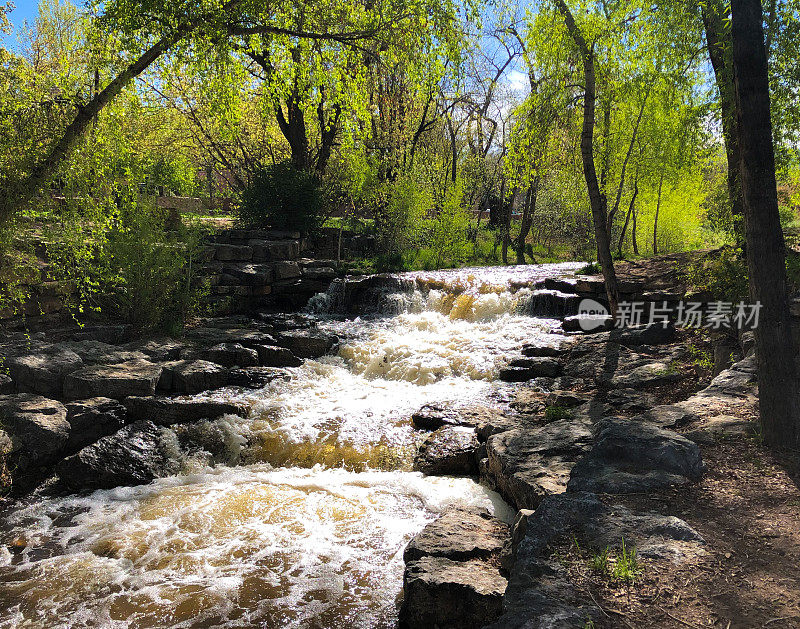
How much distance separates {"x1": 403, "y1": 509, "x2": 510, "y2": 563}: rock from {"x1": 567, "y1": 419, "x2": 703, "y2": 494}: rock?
0.81m

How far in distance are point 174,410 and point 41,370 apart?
1.88 meters

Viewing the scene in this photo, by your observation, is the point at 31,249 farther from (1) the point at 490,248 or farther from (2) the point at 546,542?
(1) the point at 490,248

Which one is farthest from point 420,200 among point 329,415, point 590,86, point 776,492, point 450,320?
point 776,492

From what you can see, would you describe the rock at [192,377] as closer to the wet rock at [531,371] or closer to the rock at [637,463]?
the wet rock at [531,371]

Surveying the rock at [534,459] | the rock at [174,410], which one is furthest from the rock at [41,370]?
the rock at [534,459]

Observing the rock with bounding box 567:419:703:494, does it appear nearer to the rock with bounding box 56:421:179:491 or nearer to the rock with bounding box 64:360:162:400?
the rock with bounding box 56:421:179:491

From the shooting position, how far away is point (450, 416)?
7.22 metres

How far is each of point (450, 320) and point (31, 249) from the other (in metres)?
8.16

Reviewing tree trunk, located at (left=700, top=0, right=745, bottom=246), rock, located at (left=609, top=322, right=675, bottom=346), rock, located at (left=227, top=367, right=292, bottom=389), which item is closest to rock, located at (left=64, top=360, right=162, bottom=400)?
rock, located at (left=227, top=367, right=292, bottom=389)

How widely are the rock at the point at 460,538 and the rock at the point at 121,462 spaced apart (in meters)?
3.48

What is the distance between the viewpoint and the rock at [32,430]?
5844 millimetres

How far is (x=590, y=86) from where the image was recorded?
854 centimetres

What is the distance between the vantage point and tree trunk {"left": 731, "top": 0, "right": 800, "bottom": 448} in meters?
3.80

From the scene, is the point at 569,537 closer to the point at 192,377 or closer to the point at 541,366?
the point at 541,366
